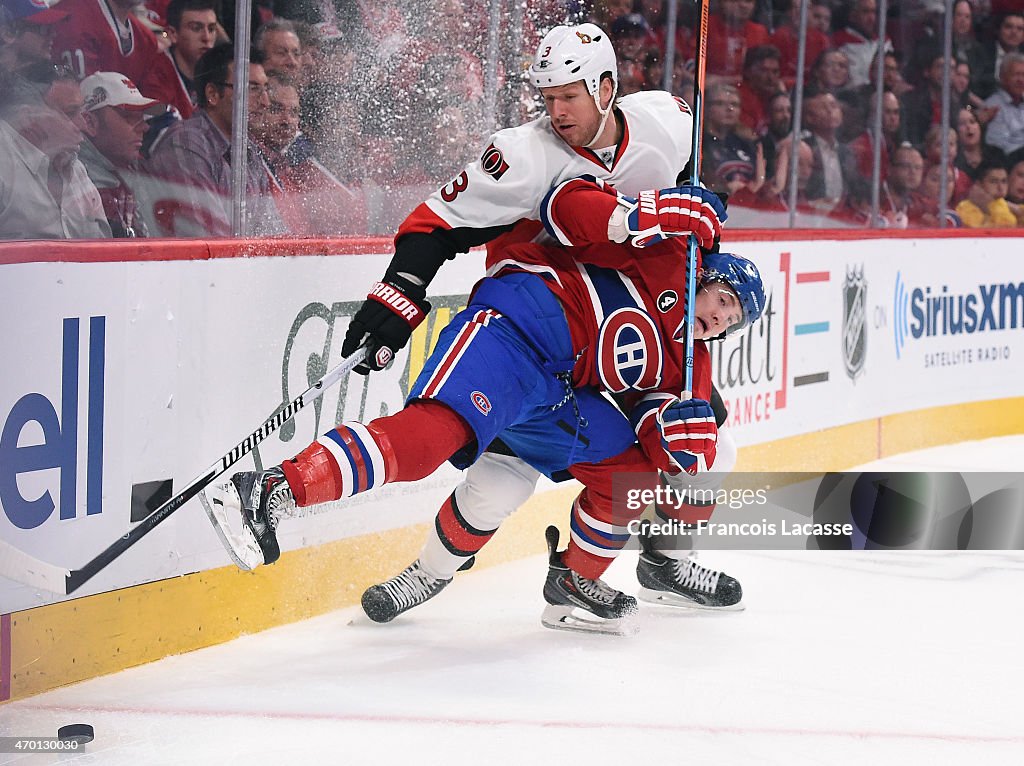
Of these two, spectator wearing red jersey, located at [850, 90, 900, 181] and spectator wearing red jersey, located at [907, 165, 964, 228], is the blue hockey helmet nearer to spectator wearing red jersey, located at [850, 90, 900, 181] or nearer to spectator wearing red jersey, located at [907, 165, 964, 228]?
spectator wearing red jersey, located at [850, 90, 900, 181]

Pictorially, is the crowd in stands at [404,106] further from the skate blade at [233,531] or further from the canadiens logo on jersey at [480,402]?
the canadiens logo on jersey at [480,402]

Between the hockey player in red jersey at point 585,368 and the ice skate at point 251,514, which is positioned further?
the hockey player in red jersey at point 585,368

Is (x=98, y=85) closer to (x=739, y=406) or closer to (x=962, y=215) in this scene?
(x=739, y=406)

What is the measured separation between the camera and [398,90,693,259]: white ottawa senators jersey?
2.60 meters

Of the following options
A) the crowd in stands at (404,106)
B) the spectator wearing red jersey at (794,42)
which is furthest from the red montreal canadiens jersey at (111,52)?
the spectator wearing red jersey at (794,42)

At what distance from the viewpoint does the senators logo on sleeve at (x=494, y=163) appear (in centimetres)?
260

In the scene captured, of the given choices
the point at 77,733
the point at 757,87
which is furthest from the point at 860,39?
the point at 77,733

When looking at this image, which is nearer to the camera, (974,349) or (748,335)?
(748,335)

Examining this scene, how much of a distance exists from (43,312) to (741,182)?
120 inches

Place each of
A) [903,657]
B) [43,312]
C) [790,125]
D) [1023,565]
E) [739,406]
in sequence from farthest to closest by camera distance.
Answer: [790,125], [739,406], [1023,565], [903,657], [43,312]

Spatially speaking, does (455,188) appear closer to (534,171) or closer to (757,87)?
(534,171)

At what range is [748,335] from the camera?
437 centimetres

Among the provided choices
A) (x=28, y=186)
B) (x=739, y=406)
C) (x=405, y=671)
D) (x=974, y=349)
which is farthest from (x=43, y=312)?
(x=974, y=349)

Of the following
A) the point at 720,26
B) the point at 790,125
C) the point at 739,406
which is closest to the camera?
the point at 739,406
